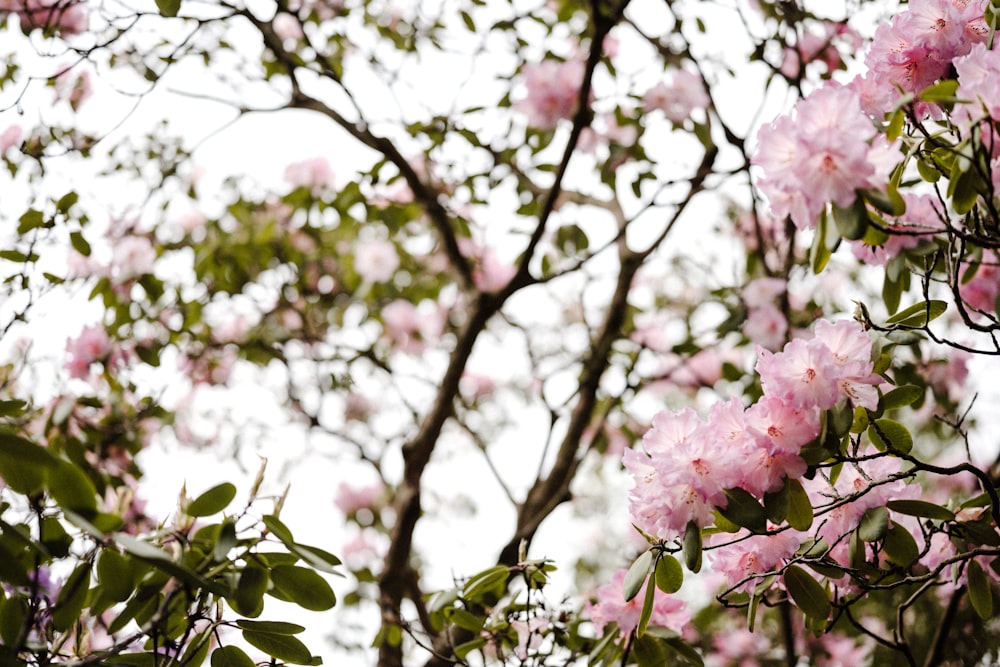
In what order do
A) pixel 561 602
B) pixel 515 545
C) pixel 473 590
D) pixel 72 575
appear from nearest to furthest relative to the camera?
1. pixel 72 575
2. pixel 473 590
3. pixel 561 602
4. pixel 515 545

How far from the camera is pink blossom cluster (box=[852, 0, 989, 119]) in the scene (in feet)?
3.53

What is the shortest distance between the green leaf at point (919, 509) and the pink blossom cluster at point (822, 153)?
1.31 feet

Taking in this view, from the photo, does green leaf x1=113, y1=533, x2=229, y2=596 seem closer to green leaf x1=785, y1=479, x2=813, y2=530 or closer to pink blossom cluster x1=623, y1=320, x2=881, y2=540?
pink blossom cluster x1=623, y1=320, x2=881, y2=540

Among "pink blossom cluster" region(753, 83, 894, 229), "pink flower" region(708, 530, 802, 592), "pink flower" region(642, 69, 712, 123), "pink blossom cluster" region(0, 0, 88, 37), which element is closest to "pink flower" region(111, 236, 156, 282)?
"pink blossom cluster" region(0, 0, 88, 37)

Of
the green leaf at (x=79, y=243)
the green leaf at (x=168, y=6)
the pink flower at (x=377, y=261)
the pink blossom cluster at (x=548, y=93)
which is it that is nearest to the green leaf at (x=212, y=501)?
the green leaf at (x=168, y=6)

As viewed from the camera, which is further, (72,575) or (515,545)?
(515,545)

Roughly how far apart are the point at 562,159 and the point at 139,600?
1593mm

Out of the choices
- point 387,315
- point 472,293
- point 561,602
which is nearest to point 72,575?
point 561,602

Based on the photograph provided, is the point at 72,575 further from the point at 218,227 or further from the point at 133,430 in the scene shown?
the point at 218,227

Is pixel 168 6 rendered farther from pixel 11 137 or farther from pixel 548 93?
pixel 548 93

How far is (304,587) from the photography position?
0.96 meters

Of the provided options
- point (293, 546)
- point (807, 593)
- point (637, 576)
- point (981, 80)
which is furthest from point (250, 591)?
point (981, 80)

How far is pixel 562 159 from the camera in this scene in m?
2.23

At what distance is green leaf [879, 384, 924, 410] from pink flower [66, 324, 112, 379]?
6.87ft
